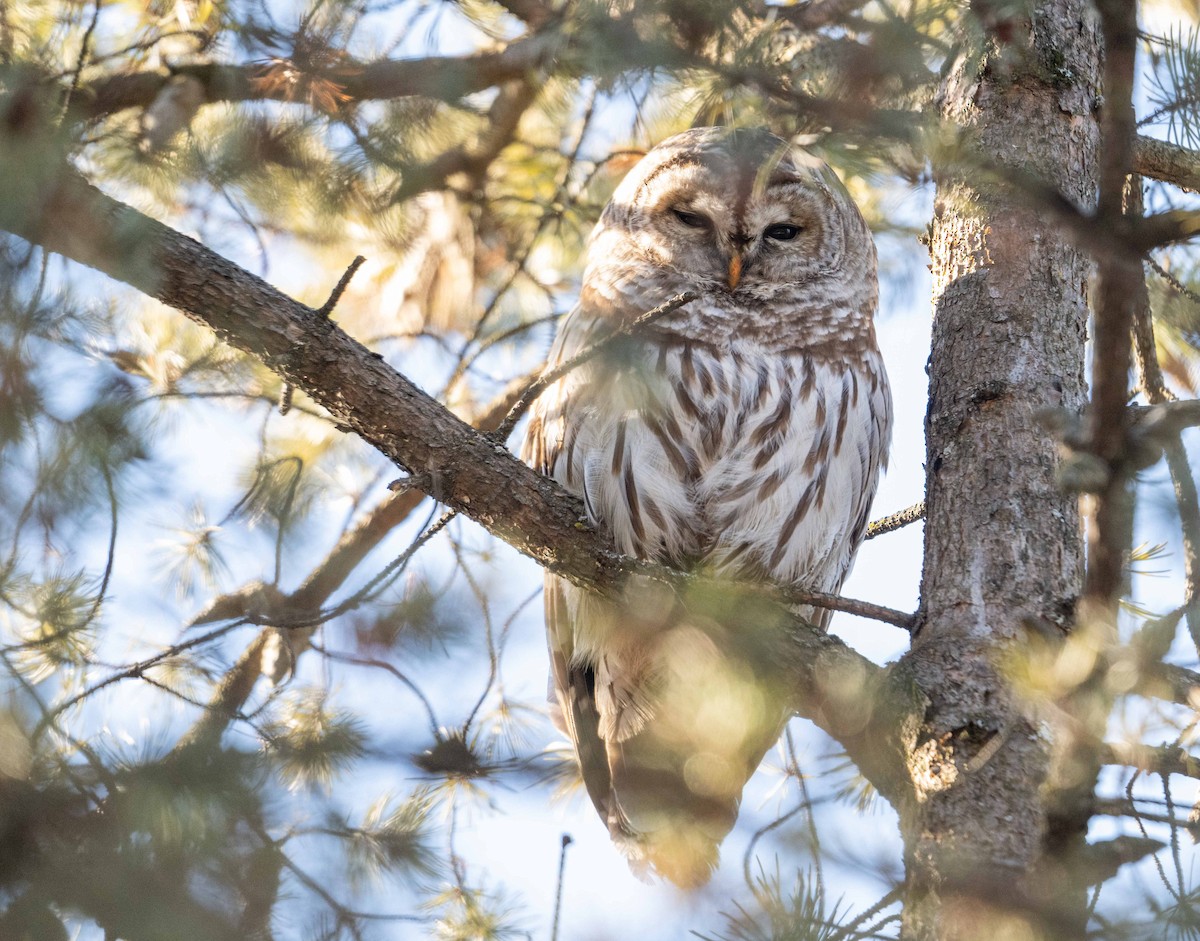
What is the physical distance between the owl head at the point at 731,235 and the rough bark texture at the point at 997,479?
32.5 inches

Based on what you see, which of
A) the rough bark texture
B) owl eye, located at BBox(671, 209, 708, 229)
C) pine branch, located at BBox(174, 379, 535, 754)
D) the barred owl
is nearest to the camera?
pine branch, located at BBox(174, 379, 535, 754)

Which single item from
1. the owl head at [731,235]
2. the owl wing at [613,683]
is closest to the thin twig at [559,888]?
the owl wing at [613,683]

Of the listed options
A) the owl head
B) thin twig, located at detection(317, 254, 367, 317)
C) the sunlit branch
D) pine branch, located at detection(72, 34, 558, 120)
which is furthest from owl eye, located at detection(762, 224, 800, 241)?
the sunlit branch

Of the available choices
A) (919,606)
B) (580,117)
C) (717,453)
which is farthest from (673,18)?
(580,117)

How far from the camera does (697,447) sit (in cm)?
334

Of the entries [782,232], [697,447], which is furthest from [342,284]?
[782,232]

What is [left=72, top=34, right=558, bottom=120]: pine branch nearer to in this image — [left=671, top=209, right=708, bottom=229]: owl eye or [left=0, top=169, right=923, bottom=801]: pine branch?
[left=0, top=169, right=923, bottom=801]: pine branch

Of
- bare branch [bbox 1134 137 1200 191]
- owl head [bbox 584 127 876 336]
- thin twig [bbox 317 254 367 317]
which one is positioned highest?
owl head [bbox 584 127 876 336]

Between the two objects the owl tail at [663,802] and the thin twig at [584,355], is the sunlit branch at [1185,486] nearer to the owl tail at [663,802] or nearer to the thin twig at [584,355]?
the thin twig at [584,355]

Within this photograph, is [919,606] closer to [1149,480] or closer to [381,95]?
[1149,480]

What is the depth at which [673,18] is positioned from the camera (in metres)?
1.79

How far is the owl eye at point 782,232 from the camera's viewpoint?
3920mm

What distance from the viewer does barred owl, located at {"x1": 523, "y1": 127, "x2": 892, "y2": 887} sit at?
3318 millimetres

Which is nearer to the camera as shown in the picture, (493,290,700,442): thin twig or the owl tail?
(493,290,700,442): thin twig
